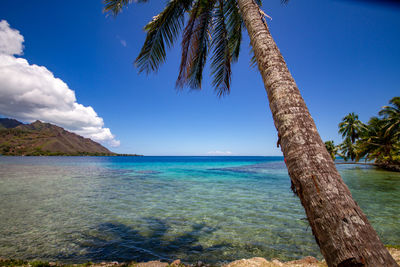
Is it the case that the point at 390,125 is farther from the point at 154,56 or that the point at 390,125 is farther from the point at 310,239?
the point at 154,56

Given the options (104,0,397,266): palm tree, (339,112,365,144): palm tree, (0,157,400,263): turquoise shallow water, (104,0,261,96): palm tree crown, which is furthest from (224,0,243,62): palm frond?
(339,112,365,144): palm tree

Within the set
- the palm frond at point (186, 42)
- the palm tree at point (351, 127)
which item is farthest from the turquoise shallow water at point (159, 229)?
the palm tree at point (351, 127)

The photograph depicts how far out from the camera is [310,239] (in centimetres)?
408

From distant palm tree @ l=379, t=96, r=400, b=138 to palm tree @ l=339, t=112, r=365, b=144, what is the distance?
14.4 meters

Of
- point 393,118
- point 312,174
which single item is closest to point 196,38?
point 312,174

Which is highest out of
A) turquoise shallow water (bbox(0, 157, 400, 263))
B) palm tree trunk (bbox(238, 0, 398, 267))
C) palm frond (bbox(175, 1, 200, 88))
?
palm frond (bbox(175, 1, 200, 88))

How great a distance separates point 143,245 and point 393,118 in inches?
1230

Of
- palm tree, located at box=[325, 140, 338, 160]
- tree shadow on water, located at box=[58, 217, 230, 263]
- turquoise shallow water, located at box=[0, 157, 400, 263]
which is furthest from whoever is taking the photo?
palm tree, located at box=[325, 140, 338, 160]

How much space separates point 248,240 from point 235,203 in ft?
10.4

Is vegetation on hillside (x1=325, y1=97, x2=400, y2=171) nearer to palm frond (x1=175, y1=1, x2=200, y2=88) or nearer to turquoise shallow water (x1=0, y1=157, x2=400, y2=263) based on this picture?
turquoise shallow water (x1=0, y1=157, x2=400, y2=263)

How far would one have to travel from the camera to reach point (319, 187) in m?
1.18

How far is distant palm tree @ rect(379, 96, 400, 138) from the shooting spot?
2046cm

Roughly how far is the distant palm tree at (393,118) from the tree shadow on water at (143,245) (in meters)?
28.5

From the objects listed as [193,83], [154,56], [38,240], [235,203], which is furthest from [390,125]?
[38,240]
